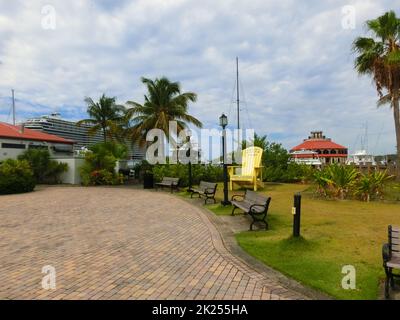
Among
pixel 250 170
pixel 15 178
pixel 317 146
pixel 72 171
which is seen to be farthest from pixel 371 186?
pixel 317 146

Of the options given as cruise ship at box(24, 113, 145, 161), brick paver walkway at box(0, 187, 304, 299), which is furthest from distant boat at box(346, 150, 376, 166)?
cruise ship at box(24, 113, 145, 161)

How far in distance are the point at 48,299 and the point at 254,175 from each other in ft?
45.7

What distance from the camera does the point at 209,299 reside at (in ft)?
13.8

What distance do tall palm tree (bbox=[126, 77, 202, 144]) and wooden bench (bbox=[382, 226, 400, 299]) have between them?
922 inches

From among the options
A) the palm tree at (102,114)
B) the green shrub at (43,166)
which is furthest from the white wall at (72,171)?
the palm tree at (102,114)

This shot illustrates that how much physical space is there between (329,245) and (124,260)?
13.0 ft

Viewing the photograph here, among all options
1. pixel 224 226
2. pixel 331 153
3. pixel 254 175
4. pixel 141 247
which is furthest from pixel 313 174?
pixel 331 153

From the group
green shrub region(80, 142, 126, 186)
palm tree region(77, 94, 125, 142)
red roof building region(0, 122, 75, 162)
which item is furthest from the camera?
palm tree region(77, 94, 125, 142)

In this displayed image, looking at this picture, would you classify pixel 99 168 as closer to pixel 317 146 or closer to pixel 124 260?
pixel 124 260

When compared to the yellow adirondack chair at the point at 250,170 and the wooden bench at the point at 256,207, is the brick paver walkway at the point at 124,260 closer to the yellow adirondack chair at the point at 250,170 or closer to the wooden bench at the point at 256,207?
the wooden bench at the point at 256,207

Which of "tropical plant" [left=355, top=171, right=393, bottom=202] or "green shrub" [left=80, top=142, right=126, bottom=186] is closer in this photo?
"tropical plant" [left=355, top=171, right=393, bottom=202]

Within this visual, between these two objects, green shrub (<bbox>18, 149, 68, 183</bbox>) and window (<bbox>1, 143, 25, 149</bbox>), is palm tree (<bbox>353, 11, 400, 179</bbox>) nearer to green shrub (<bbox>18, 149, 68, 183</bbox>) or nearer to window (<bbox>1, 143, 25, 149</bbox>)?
green shrub (<bbox>18, 149, 68, 183</bbox>)

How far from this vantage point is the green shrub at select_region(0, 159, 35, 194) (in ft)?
59.7

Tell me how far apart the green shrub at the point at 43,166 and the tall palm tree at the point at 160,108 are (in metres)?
6.40
